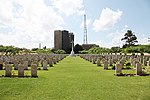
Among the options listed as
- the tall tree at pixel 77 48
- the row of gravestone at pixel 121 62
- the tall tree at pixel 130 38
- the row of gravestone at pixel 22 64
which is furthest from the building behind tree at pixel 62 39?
the row of gravestone at pixel 22 64

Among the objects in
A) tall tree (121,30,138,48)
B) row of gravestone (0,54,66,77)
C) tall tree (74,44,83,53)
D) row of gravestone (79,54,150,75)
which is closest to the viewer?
row of gravestone (0,54,66,77)

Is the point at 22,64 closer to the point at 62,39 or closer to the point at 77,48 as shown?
the point at 77,48

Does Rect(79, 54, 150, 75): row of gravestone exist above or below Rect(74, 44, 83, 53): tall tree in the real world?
below

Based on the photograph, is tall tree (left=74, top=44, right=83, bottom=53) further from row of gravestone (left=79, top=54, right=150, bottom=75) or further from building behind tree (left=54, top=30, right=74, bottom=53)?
row of gravestone (left=79, top=54, right=150, bottom=75)

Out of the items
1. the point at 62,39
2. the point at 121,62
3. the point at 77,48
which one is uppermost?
the point at 62,39

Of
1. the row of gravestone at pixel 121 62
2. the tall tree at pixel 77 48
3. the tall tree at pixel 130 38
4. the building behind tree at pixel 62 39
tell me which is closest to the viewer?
the row of gravestone at pixel 121 62

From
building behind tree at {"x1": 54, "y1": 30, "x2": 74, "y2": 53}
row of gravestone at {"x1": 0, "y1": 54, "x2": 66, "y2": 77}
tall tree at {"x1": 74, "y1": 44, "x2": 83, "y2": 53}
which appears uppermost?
building behind tree at {"x1": 54, "y1": 30, "x2": 74, "y2": 53}

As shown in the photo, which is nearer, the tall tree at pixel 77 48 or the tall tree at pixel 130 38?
the tall tree at pixel 130 38

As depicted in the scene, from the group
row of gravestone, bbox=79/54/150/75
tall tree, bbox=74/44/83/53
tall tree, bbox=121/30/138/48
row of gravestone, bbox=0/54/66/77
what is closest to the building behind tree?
tall tree, bbox=74/44/83/53

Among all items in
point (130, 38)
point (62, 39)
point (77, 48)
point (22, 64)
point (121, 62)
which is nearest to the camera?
point (22, 64)

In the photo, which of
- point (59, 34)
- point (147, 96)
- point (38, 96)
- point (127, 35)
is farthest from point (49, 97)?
point (59, 34)

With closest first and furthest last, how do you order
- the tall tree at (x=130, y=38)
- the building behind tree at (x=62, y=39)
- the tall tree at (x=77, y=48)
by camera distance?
the tall tree at (x=130, y=38) → the tall tree at (x=77, y=48) → the building behind tree at (x=62, y=39)

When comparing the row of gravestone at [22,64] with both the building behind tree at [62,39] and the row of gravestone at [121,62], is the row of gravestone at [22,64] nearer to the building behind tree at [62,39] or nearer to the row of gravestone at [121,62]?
the row of gravestone at [121,62]

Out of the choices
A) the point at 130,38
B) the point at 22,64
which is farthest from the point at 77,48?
the point at 22,64
